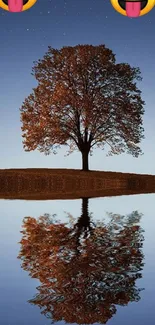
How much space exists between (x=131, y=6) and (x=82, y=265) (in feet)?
14.3

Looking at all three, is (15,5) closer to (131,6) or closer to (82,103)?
(131,6)

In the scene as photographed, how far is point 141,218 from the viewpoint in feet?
62.0

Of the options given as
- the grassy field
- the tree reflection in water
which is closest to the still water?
the tree reflection in water

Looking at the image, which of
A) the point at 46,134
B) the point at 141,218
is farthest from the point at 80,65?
the point at 141,218

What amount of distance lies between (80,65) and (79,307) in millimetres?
40056

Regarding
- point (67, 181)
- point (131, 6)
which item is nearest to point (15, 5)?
point (131, 6)

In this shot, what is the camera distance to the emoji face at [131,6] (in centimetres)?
966

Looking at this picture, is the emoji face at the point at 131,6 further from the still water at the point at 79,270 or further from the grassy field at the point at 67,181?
the grassy field at the point at 67,181

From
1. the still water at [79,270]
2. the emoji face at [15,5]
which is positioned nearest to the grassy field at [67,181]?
the still water at [79,270]

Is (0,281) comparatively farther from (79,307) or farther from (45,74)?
(45,74)

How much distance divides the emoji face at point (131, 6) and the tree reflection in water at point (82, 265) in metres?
Result: 4.12

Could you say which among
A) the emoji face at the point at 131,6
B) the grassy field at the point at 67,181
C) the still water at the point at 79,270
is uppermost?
the emoji face at the point at 131,6

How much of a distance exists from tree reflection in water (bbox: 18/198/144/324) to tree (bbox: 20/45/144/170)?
28.3 metres

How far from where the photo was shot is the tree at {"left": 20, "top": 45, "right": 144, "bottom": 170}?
149 ft
